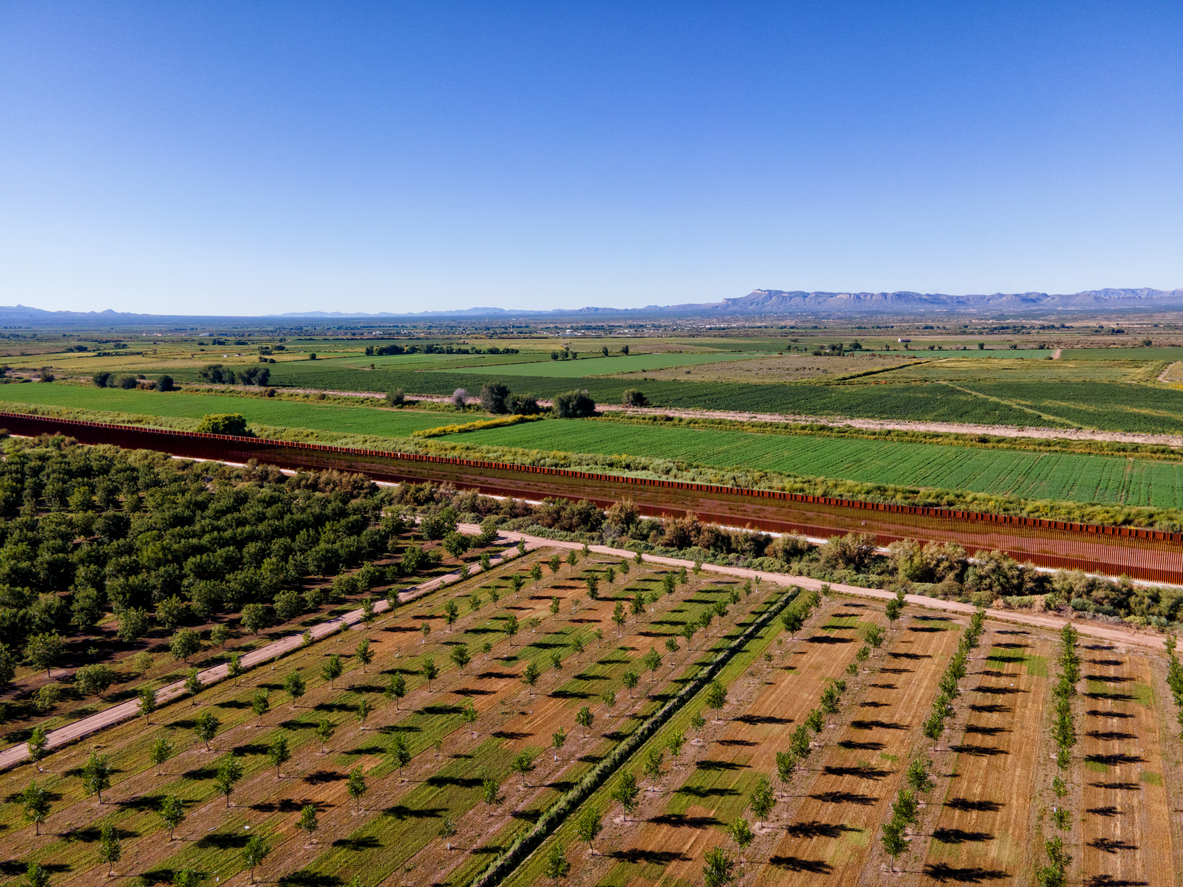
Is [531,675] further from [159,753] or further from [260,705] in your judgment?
[159,753]

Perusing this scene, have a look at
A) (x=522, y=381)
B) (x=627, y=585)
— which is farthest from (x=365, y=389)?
(x=627, y=585)

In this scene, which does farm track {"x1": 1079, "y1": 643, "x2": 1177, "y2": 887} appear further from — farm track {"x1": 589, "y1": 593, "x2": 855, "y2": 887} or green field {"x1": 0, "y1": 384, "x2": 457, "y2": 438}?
green field {"x1": 0, "y1": 384, "x2": 457, "y2": 438}

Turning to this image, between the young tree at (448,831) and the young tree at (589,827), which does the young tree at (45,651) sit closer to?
the young tree at (448,831)

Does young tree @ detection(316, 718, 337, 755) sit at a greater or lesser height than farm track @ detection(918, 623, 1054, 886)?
greater

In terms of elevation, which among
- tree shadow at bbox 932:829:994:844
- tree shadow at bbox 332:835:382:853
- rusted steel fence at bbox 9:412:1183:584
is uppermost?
rusted steel fence at bbox 9:412:1183:584

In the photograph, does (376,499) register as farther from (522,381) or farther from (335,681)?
(522,381)

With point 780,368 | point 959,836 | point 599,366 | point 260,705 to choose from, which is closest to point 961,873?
point 959,836

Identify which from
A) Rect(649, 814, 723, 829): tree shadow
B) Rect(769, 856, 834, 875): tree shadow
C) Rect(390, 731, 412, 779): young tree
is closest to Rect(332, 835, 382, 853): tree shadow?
Rect(390, 731, 412, 779): young tree
